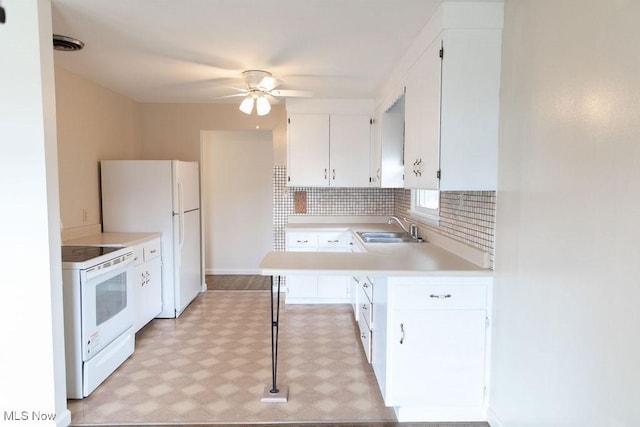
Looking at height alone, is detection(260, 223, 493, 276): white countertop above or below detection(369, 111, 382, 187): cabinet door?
Answer: below

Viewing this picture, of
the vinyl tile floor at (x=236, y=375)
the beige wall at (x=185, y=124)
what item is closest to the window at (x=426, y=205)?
the vinyl tile floor at (x=236, y=375)

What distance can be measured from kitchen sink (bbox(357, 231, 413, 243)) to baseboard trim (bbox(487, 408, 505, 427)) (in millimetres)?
1697

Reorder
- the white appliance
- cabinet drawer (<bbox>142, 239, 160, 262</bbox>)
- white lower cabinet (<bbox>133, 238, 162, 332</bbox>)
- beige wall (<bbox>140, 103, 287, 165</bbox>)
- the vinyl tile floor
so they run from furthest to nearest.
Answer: beige wall (<bbox>140, 103, 287, 165</bbox>), cabinet drawer (<bbox>142, 239, 160, 262</bbox>), white lower cabinet (<bbox>133, 238, 162, 332</bbox>), the white appliance, the vinyl tile floor

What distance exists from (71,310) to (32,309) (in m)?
0.39

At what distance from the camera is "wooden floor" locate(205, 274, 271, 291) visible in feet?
17.1

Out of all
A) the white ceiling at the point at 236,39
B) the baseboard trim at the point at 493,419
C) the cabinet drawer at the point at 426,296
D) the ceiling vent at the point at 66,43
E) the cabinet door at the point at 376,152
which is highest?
the white ceiling at the point at 236,39

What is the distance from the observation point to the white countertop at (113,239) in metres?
3.28

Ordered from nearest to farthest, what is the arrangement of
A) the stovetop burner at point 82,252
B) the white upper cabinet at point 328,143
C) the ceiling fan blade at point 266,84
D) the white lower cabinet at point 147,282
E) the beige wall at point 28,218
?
1. the beige wall at point 28,218
2. the stovetop burner at point 82,252
3. the ceiling fan blade at point 266,84
4. the white lower cabinet at point 147,282
5. the white upper cabinet at point 328,143

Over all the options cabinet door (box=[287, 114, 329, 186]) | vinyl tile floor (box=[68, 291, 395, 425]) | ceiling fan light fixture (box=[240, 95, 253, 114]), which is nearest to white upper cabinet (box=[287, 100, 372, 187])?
cabinet door (box=[287, 114, 329, 186])

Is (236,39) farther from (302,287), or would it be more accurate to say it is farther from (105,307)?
(302,287)

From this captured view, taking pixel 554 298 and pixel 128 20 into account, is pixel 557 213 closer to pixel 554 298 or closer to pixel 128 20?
pixel 554 298

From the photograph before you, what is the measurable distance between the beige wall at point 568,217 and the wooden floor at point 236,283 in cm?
363

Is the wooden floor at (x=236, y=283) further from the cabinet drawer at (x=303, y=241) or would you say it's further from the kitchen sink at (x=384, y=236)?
the kitchen sink at (x=384, y=236)

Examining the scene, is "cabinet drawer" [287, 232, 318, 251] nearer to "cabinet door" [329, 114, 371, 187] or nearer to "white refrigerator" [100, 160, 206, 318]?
"cabinet door" [329, 114, 371, 187]
